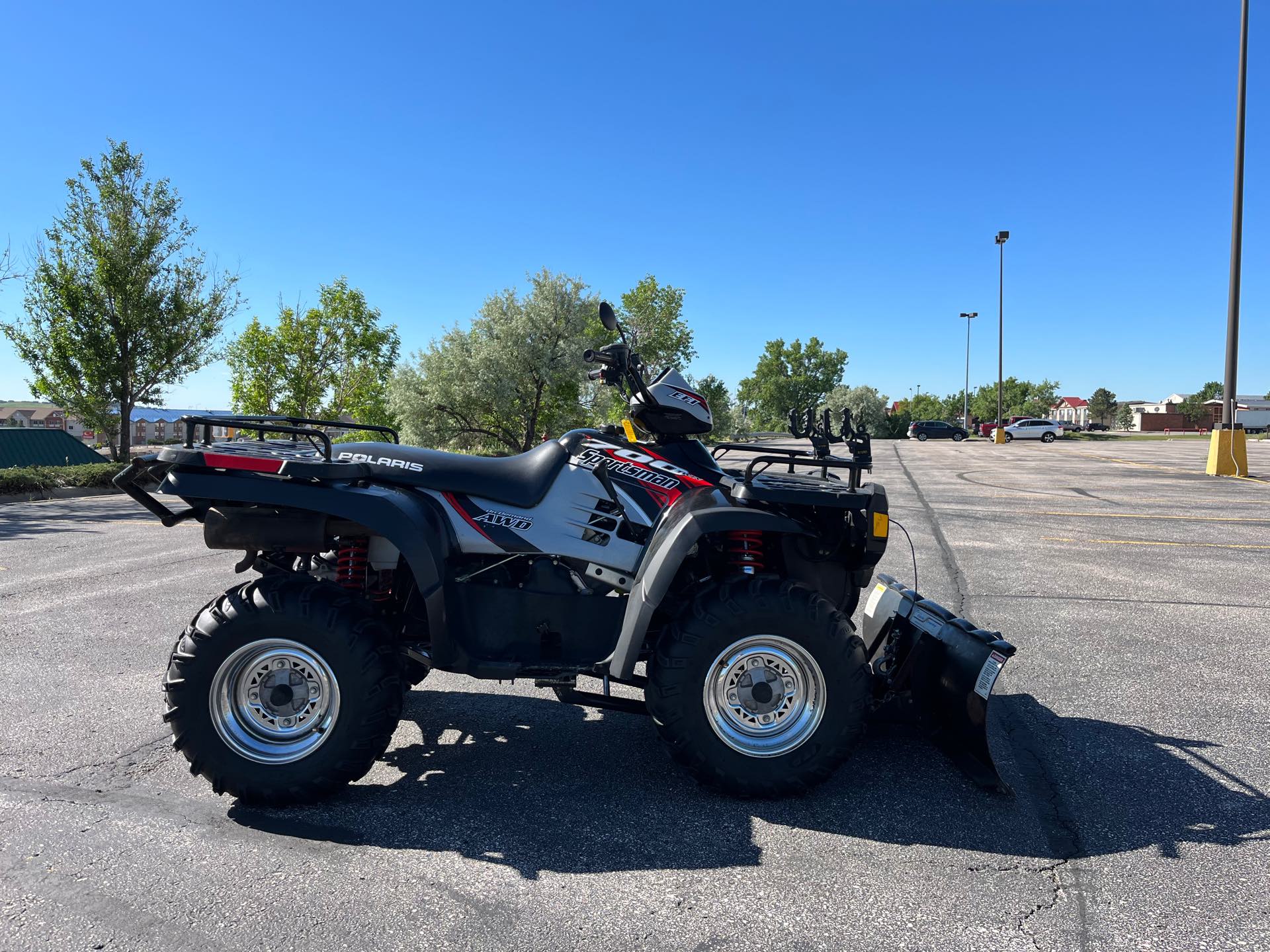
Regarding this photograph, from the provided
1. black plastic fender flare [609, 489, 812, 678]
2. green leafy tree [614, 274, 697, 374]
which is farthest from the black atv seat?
green leafy tree [614, 274, 697, 374]

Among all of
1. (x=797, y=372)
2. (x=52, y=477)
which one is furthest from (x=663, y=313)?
(x=797, y=372)

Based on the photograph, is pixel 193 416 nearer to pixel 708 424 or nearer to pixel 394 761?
pixel 394 761

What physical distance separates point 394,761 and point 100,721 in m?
1.61

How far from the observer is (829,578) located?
367cm

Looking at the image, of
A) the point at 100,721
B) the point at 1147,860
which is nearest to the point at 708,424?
the point at 1147,860

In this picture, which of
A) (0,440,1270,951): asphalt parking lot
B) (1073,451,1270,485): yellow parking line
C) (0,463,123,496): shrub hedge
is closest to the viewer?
(0,440,1270,951): asphalt parking lot

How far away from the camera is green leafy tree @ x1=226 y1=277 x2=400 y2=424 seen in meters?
26.1

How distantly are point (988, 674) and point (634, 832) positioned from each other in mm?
1538

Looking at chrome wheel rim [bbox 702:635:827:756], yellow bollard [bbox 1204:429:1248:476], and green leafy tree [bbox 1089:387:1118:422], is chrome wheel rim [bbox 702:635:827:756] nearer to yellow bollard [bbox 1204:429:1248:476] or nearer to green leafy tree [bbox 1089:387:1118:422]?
yellow bollard [bbox 1204:429:1248:476]

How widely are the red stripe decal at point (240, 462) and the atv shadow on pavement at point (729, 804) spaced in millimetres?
1325

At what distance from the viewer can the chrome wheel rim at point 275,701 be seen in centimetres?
305

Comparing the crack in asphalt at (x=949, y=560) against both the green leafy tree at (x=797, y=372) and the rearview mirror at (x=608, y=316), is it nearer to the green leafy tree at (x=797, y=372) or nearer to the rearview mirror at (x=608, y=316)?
the rearview mirror at (x=608, y=316)

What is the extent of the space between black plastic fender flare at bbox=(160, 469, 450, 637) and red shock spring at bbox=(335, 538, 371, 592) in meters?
0.31

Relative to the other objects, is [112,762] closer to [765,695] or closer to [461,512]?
[461,512]
